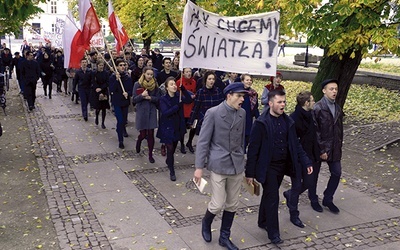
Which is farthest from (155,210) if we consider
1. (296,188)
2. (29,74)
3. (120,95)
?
(29,74)

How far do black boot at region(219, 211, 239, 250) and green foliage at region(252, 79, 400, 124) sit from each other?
8.66 m

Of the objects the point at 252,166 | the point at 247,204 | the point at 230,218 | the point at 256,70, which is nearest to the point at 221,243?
the point at 230,218

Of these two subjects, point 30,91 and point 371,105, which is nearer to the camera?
point 30,91

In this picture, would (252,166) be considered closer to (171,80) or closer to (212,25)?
(212,25)

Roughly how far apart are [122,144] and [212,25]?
4.38 metres

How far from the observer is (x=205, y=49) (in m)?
6.79

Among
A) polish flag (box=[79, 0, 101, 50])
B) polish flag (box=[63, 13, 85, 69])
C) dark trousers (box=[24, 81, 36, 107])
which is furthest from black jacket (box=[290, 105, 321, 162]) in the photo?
dark trousers (box=[24, 81, 36, 107])

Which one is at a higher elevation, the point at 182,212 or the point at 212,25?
the point at 212,25

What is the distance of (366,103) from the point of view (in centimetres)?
1647

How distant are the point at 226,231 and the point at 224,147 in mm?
1010

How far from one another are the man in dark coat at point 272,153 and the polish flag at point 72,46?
6.22m

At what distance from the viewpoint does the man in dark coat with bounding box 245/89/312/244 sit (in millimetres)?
5430

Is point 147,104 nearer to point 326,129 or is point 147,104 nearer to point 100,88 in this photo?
point 100,88

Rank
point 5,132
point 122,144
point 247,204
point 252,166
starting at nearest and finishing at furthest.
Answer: point 252,166 → point 247,204 → point 122,144 → point 5,132
